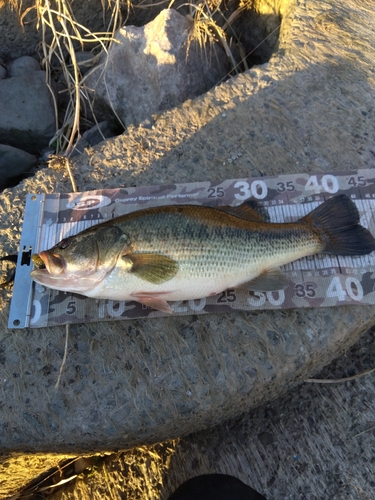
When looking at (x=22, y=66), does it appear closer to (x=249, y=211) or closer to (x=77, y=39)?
(x=77, y=39)

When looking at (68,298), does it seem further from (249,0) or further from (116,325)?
(249,0)

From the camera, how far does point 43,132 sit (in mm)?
3852

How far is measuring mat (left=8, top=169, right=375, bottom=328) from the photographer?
262 centimetres

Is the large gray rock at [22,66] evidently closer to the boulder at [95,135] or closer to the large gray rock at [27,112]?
the large gray rock at [27,112]

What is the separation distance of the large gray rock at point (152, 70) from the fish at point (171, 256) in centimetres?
173

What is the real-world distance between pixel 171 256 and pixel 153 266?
124 millimetres

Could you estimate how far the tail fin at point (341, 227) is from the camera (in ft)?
8.46

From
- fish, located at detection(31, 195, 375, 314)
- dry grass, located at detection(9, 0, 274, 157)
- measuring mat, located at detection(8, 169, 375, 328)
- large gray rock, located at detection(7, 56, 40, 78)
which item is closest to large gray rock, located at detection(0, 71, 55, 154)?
dry grass, located at detection(9, 0, 274, 157)

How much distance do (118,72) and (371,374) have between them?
11.3 feet

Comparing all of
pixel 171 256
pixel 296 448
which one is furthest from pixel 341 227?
pixel 296 448

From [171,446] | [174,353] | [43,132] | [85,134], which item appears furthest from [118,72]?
[171,446]

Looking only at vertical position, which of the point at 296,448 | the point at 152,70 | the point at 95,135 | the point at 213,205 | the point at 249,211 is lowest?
the point at 296,448

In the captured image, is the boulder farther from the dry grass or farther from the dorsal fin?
the dorsal fin

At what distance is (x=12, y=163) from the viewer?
3.61m
